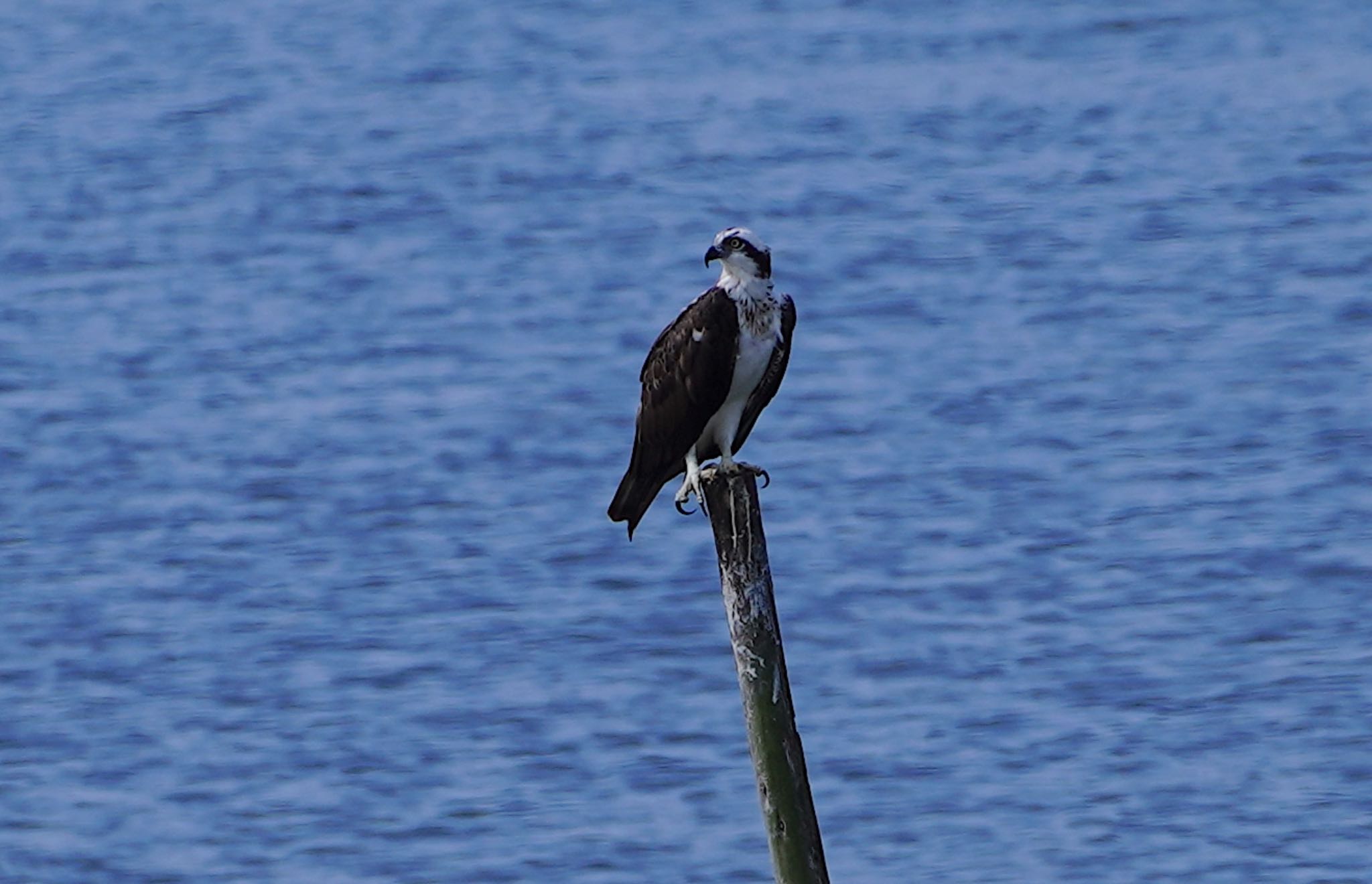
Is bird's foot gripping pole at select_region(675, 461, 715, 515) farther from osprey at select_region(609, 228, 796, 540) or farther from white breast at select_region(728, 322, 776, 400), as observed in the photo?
white breast at select_region(728, 322, 776, 400)

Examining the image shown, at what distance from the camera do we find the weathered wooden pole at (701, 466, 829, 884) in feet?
23.3

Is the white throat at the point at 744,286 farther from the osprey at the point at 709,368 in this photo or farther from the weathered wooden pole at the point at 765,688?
the weathered wooden pole at the point at 765,688

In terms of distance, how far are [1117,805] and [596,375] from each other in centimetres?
680

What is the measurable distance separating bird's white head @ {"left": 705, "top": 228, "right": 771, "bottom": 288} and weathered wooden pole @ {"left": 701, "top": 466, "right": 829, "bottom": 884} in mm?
1099

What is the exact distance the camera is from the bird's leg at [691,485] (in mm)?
7926

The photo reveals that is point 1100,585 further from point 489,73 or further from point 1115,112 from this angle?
point 489,73

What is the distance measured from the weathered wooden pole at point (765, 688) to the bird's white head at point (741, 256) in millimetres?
1099

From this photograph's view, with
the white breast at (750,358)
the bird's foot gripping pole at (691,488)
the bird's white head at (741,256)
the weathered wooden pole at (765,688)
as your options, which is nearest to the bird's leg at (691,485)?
the bird's foot gripping pole at (691,488)


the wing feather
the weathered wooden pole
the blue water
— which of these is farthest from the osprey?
the blue water

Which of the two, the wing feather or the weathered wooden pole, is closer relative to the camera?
the weathered wooden pole

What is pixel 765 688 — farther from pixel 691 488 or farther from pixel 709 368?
pixel 709 368

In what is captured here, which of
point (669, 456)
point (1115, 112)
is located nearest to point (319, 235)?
point (1115, 112)

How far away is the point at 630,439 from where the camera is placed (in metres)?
15.6

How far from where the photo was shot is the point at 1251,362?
→ 54.7ft
